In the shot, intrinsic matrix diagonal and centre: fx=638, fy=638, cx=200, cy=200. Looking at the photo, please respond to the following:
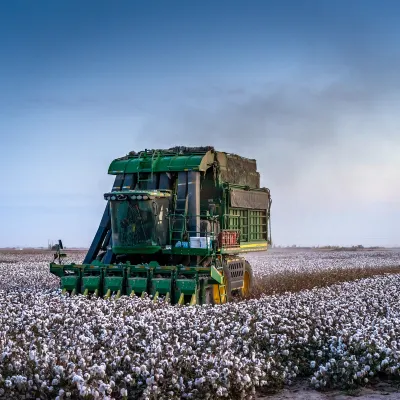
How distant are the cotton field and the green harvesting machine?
1650 mm

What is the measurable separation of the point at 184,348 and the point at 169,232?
337 inches

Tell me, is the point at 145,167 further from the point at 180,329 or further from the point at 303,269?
the point at 303,269

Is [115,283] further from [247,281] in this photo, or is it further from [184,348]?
[184,348]

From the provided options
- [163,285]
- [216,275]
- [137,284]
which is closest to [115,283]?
[137,284]

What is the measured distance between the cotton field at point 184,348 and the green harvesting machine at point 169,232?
5.41ft

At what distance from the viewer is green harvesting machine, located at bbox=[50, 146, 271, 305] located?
58.4 feet

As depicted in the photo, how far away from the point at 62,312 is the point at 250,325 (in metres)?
4.12

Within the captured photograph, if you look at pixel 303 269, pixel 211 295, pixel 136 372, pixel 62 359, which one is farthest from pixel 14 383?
pixel 303 269

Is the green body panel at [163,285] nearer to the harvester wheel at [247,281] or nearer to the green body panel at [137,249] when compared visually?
the green body panel at [137,249]

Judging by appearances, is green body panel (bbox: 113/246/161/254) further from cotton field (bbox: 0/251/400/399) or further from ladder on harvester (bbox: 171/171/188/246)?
cotton field (bbox: 0/251/400/399)

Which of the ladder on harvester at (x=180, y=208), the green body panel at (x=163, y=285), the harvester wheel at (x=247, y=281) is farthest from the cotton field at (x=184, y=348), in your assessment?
the harvester wheel at (x=247, y=281)

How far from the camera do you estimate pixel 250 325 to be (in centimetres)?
1340

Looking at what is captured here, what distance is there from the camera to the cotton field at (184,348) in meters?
9.06

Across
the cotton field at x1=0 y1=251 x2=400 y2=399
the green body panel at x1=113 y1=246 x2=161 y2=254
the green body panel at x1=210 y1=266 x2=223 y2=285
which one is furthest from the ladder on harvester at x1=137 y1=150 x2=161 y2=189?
the cotton field at x1=0 y1=251 x2=400 y2=399
